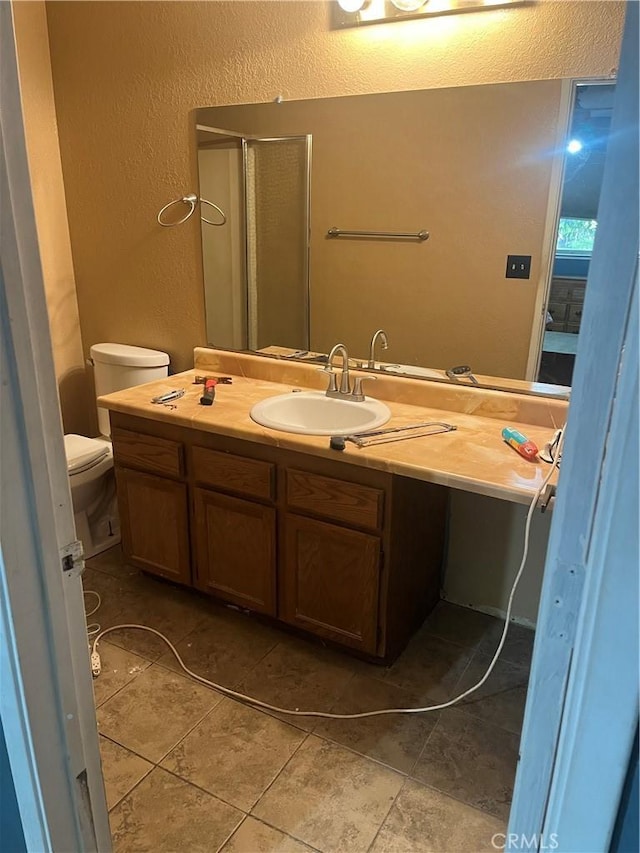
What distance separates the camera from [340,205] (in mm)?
2131

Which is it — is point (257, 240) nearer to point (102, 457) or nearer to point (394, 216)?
point (394, 216)

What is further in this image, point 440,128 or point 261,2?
point 261,2

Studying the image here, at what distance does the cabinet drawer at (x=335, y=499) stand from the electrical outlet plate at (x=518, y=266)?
0.80 meters

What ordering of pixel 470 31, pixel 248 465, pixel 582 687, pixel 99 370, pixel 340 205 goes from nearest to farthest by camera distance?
pixel 582 687, pixel 470 31, pixel 248 465, pixel 340 205, pixel 99 370

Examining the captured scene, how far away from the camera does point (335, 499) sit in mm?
Answer: 1860

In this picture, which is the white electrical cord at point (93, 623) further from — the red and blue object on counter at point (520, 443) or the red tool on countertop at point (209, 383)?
the red and blue object on counter at point (520, 443)

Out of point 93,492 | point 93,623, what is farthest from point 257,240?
point 93,623

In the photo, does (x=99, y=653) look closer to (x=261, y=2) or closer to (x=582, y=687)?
(x=582, y=687)

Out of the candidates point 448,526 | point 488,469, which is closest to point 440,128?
point 488,469

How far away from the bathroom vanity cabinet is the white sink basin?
18cm

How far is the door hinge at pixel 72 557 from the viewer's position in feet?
3.09

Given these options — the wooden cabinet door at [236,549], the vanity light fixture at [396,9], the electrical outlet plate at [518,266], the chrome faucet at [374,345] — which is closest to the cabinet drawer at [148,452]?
the wooden cabinet door at [236,549]

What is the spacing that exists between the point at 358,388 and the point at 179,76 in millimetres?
1375

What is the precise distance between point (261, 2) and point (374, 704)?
2.33m
